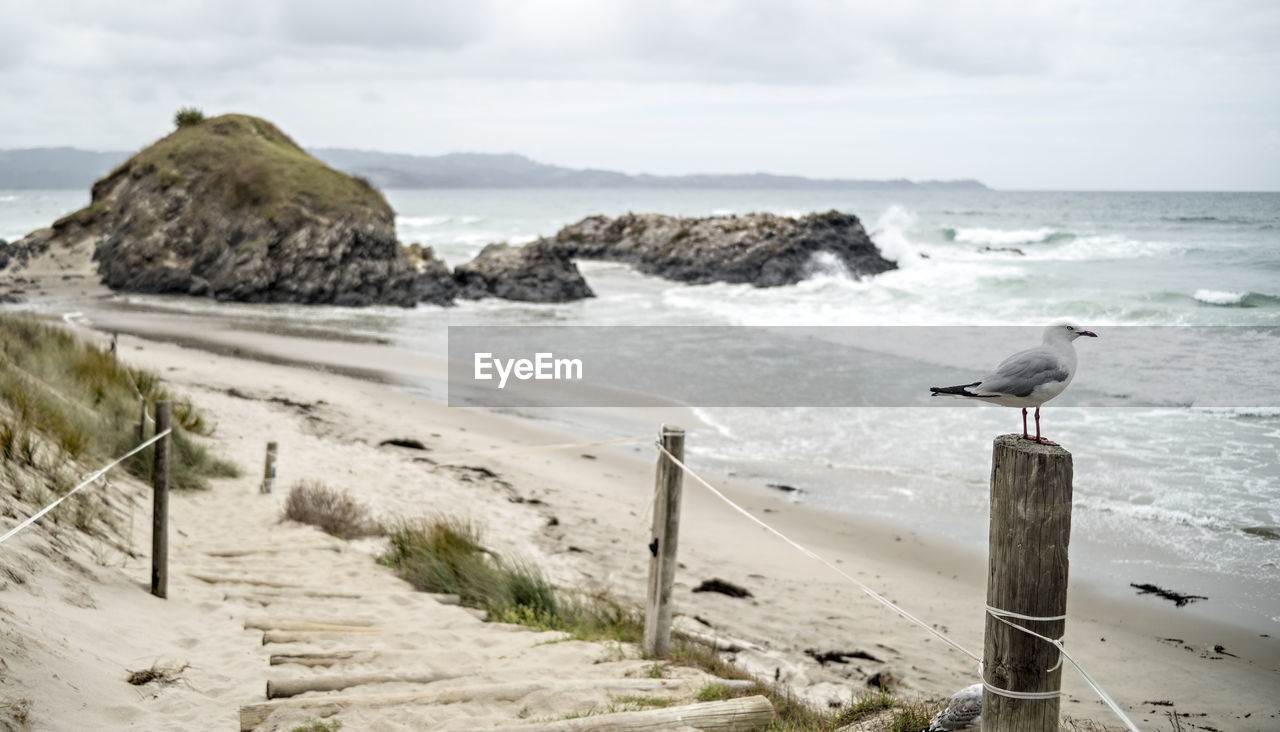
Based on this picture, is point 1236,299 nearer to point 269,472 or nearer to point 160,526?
point 269,472

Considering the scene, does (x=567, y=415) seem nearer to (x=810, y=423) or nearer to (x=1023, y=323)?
(x=810, y=423)

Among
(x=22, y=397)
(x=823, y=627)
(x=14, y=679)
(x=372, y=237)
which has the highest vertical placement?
(x=372, y=237)

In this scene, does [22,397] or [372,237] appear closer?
[22,397]

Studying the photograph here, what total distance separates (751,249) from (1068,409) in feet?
83.4

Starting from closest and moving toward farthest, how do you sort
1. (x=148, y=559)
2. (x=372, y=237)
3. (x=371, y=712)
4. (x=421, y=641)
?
(x=371, y=712), (x=421, y=641), (x=148, y=559), (x=372, y=237)

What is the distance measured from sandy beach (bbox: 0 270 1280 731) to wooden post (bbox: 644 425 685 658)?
0.22m

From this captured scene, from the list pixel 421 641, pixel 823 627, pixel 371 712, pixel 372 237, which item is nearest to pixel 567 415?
pixel 823 627

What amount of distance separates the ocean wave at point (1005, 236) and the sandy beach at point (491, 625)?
4566cm

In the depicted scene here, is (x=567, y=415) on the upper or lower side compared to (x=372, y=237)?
lower

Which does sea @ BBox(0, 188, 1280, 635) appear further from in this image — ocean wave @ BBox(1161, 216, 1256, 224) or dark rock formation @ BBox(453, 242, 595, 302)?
dark rock formation @ BBox(453, 242, 595, 302)

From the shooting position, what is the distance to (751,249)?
3962 cm

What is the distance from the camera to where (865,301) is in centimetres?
3058

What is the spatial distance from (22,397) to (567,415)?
8.11 meters

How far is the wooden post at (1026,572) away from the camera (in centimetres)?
284
